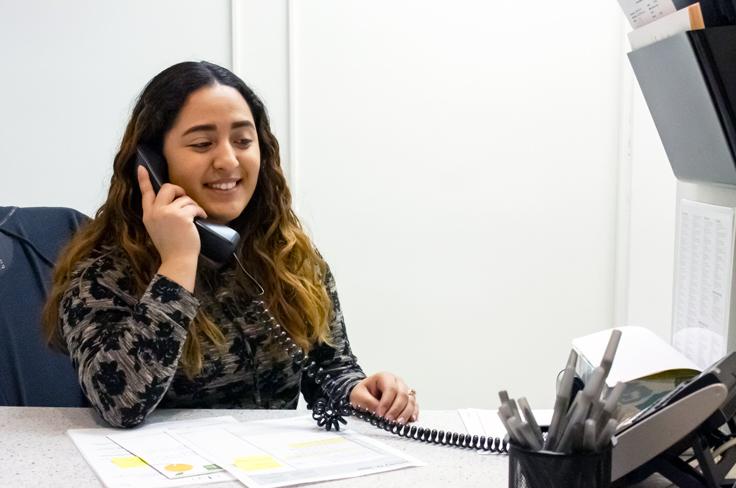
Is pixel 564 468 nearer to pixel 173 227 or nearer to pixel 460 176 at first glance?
pixel 173 227

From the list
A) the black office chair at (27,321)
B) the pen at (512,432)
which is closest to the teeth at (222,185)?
the black office chair at (27,321)

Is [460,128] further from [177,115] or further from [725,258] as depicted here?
[725,258]

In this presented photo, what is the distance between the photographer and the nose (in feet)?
4.88

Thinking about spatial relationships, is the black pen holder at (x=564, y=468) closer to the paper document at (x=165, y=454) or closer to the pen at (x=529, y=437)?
the pen at (x=529, y=437)

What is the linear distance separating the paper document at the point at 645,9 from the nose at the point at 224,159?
0.68m

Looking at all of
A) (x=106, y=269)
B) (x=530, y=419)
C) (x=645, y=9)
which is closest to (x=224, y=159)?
(x=106, y=269)

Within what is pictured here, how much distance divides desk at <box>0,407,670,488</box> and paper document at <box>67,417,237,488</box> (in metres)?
0.01

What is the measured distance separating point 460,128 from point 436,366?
28.9 inches

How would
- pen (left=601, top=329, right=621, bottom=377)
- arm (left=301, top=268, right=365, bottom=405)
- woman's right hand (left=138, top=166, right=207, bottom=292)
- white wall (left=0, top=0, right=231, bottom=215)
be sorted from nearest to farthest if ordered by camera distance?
pen (left=601, top=329, right=621, bottom=377) → woman's right hand (left=138, top=166, right=207, bottom=292) → arm (left=301, top=268, right=365, bottom=405) → white wall (left=0, top=0, right=231, bottom=215)

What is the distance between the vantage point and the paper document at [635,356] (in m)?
1.07

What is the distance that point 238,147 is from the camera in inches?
60.5

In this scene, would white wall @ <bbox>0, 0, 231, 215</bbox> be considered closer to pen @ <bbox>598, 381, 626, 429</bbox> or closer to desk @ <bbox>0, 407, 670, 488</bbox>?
desk @ <bbox>0, 407, 670, 488</bbox>

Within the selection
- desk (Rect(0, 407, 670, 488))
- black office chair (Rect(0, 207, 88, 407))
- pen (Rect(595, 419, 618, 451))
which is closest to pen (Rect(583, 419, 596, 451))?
pen (Rect(595, 419, 618, 451))

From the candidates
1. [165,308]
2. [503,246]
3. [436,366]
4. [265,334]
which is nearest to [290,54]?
[503,246]
